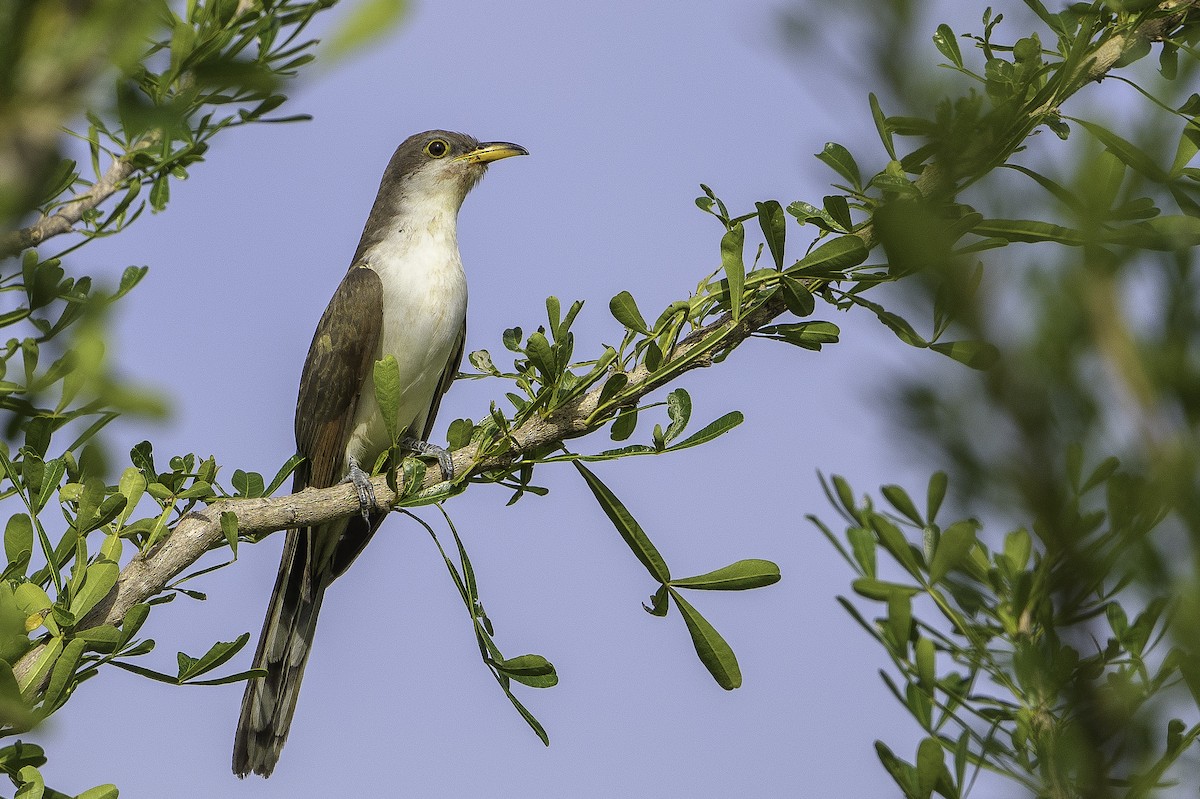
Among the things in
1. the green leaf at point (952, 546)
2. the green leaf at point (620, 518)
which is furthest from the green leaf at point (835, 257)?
the green leaf at point (952, 546)

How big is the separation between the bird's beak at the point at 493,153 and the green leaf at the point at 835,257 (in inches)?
166

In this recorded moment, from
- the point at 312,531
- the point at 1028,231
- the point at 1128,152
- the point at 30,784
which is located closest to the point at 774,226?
the point at 1028,231

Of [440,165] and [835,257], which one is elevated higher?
[440,165]

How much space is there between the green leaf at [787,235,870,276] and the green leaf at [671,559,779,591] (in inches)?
28.0

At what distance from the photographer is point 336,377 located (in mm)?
5641

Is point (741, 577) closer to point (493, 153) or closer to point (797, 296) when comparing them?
point (797, 296)

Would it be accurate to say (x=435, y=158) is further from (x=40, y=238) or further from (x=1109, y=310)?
(x=1109, y=310)

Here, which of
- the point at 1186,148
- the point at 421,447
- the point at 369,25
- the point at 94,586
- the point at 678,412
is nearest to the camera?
the point at 369,25

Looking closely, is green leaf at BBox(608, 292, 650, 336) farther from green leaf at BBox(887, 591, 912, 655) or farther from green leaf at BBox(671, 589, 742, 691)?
green leaf at BBox(887, 591, 912, 655)

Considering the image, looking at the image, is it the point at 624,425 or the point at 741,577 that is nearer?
the point at 741,577

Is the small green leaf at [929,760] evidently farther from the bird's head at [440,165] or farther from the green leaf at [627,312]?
the bird's head at [440,165]

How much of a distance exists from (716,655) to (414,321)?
11.2 feet

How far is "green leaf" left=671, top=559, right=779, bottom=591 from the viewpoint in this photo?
9.14 feet

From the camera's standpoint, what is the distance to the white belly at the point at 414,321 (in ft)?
19.0
